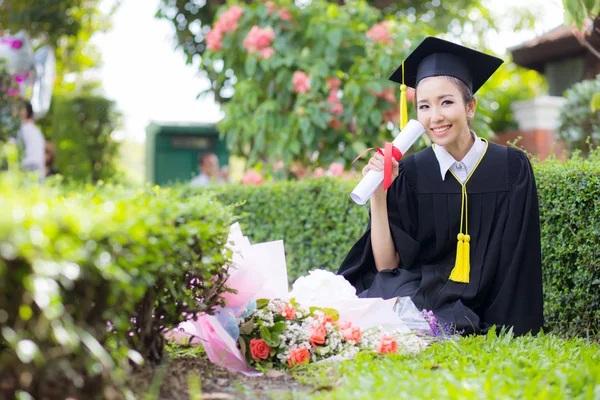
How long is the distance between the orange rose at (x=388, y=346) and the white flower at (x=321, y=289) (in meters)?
0.42

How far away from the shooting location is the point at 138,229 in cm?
199

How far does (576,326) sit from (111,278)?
9.79 ft

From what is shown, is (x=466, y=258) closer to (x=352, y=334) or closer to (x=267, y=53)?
(x=352, y=334)

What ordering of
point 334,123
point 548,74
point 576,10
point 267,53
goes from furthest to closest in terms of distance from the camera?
1. point 548,74
2. point 334,123
3. point 267,53
4. point 576,10

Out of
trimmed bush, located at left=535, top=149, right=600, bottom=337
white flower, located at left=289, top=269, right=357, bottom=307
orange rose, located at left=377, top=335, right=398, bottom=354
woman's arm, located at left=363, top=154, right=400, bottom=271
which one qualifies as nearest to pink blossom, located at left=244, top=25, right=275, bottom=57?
trimmed bush, located at left=535, top=149, right=600, bottom=337

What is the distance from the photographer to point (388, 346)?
9.68ft

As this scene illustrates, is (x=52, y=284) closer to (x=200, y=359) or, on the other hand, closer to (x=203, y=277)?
(x=203, y=277)

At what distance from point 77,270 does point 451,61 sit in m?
2.40

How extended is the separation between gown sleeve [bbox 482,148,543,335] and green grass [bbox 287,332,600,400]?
29 centimetres

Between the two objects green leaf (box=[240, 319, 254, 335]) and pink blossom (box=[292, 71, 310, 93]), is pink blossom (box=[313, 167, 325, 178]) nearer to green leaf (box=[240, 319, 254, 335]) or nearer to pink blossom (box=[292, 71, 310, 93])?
pink blossom (box=[292, 71, 310, 93])

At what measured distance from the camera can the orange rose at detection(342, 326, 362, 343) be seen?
9.95 ft

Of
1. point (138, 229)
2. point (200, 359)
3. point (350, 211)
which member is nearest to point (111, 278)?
point (138, 229)

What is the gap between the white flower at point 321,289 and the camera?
3393 millimetres

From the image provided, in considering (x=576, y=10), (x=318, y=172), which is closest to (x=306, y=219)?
(x=318, y=172)
